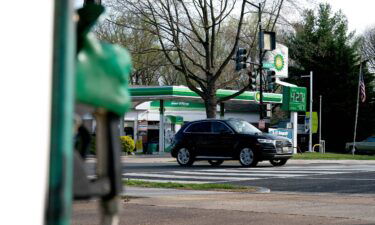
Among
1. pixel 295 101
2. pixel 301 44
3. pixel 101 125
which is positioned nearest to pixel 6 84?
pixel 101 125

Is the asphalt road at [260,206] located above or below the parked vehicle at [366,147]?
below

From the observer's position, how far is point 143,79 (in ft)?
219

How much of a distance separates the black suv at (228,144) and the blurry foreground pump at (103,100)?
20753 mm

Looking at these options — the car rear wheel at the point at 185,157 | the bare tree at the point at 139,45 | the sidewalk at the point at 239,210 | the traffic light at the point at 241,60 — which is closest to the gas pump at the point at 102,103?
the sidewalk at the point at 239,210

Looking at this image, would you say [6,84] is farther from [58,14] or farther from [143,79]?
[143,79]

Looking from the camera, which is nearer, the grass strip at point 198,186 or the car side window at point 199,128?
the grass strip at point 198,186

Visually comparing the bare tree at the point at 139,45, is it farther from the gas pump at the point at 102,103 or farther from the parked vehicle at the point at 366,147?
the gas pump at the point at 102,103

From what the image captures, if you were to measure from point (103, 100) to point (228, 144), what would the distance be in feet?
70.5

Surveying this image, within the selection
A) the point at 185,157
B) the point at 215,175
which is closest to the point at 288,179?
the point at 215,175

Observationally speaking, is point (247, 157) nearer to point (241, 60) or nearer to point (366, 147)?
point (241, 60)

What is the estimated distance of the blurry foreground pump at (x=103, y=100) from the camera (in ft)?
3.66

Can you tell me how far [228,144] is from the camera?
22.5m

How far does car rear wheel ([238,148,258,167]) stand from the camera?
2211 cm

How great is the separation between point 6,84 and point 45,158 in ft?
0.43
